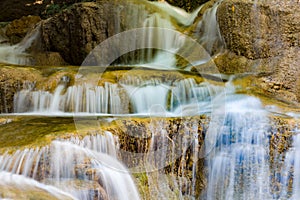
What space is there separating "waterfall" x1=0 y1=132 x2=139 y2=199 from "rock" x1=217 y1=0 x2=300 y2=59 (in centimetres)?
406

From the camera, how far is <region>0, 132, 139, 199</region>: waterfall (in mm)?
3566

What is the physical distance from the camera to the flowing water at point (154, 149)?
3674 millimetres

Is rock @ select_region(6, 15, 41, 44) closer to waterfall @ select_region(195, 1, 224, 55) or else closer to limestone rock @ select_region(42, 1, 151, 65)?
limestone rock @ select_region(42, 1, 151, 65)

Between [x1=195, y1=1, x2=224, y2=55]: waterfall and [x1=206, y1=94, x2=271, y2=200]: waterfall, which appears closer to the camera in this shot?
[x1=206, y1=94, x2=271, y2=200]: waterfall

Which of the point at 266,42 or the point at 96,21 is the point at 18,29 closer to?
the point at 96,21

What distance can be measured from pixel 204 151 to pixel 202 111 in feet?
2.28

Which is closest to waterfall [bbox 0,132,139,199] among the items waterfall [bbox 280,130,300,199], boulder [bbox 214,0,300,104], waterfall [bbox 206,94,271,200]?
waterfall [bbox 206,94,271,200]

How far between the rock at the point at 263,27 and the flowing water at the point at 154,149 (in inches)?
48.4

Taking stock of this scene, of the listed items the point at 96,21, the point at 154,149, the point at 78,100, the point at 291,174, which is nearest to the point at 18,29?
the point at 96,21

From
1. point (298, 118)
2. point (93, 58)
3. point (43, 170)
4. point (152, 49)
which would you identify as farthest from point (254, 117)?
point (93, 58)

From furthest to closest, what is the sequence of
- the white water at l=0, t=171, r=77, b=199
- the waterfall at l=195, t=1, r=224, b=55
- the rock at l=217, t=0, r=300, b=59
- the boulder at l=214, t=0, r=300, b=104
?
the waterfall at l=195, t=1, r=224, b=55 → the rock at l=217, t=0, r=300, b=59 → the boulder at l=214, t=0, r=300, b=104 → the white water at l=0, t=171, r=77, b=199

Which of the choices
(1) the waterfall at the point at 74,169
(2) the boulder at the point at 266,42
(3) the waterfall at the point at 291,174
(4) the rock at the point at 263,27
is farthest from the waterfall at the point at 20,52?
(3) the waterfall at the point at 291,174

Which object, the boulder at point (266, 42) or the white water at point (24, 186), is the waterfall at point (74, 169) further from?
the boulder at point (266, 42)

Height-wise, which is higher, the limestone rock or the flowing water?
the limestone rock
